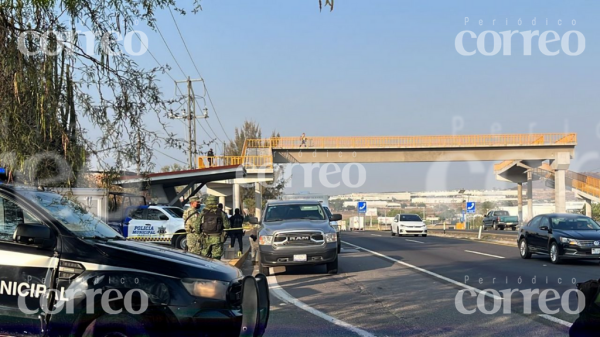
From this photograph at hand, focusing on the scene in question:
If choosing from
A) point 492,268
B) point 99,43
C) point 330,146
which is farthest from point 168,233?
point 330,146

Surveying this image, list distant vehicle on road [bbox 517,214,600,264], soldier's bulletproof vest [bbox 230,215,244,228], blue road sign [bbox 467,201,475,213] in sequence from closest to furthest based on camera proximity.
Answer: distant vehicle on road [bbox 517,214,600,264] < soldier's bulletproof vest [bbox 230,215,244,228] < blue road sign [bbox 467,201,475,213]

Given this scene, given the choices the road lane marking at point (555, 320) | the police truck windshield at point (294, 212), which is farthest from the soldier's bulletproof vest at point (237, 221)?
the road lane marking at point (555, 320)

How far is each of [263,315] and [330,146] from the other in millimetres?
43073

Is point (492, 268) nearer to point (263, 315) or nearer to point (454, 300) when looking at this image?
point (454, 300)

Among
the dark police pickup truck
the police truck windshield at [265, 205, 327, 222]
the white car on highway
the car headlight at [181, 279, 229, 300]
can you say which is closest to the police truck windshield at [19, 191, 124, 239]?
the dark police pickup truck

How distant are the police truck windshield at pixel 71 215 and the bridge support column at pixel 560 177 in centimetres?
4917

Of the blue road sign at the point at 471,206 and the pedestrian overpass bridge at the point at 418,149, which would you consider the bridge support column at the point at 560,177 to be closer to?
the pedestrian overpass bridge at the point at 418,149

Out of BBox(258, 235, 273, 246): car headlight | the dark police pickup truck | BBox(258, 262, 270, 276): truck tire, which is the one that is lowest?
BBox(258, 262, 270, 276): truck tire

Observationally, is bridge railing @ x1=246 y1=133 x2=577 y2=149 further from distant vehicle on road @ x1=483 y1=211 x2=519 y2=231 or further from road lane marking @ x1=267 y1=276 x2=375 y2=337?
road lane marking @ x1=267 y1=276 x2=375 y2=337

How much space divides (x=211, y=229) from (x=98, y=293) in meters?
7.89

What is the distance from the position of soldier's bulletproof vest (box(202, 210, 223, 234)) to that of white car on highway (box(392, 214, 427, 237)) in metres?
24.0

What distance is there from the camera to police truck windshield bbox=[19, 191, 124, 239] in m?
5.28

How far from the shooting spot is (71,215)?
559 cm

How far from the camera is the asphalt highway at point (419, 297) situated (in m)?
7.88
